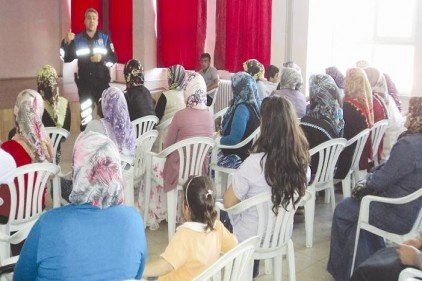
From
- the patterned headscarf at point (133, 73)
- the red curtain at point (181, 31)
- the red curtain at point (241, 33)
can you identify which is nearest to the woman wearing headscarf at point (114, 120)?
the patterned headscarf at point (133, 73)

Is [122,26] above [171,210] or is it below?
above

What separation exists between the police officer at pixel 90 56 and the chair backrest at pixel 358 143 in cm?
312

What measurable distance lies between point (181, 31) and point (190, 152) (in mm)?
5080

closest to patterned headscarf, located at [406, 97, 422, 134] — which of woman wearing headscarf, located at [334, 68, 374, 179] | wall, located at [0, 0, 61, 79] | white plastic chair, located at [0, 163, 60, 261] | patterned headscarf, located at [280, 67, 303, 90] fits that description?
woman wearing headscarf, located at [334, 68, 374, 179]

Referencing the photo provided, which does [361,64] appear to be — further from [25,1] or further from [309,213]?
[25,1]

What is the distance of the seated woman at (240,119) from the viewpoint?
4008mm

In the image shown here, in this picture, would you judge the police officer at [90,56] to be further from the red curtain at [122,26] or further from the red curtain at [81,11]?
the red curtain at [81,11]

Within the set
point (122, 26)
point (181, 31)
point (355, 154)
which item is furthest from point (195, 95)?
point (122, 26)

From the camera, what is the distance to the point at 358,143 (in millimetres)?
4016

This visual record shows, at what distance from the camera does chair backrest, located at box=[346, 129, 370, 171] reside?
13.0ft

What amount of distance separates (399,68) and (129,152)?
4017 millimetres

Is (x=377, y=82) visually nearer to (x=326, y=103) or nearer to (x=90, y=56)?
(x=326, y=103)

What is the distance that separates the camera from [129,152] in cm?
360

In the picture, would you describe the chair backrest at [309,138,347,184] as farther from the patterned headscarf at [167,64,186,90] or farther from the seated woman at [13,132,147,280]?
the seated woman at [13,132,147,280]
